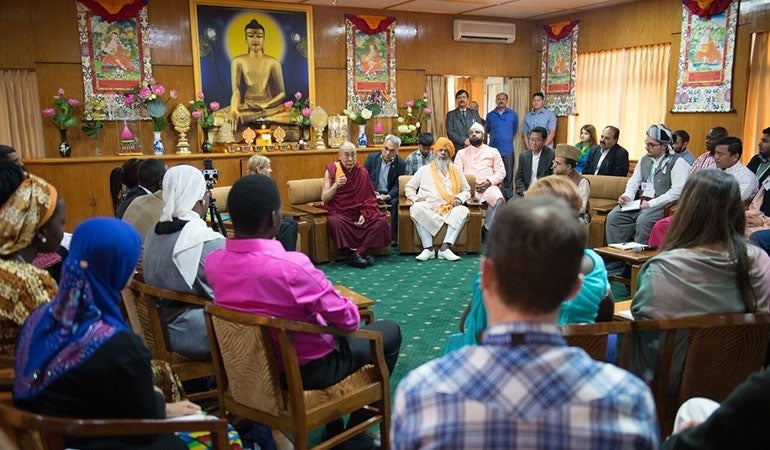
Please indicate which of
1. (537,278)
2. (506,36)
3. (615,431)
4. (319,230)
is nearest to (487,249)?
(537,278)

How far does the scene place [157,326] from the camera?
261cm

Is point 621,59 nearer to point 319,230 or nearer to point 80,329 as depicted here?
point 319,230

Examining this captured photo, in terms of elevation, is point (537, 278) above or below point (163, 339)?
above

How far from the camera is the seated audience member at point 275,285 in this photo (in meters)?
2.16

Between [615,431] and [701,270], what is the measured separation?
1400 millimetres

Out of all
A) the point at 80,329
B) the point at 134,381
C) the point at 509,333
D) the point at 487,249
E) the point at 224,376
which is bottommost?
the point at 224,376

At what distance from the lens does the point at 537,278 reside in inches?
39.7

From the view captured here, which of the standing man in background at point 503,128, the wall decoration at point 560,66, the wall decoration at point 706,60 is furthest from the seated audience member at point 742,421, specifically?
the wall decoration at point 560,66

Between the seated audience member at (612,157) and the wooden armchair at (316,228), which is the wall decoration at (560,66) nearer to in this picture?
the seated audience member at (612,157)

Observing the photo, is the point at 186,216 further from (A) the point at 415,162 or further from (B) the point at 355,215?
(A) the point at 415,162

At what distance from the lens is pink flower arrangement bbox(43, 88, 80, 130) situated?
711cm

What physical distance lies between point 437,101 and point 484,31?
137 cm

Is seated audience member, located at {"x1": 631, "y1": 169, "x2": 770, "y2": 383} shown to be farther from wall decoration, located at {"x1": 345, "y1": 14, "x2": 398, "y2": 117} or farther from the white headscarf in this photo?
wall decoration, located at {"x1": 345, "y1": 14, "x2": 398, "y2": 117}

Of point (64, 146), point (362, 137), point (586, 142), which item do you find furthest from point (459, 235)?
point (64, 146)
